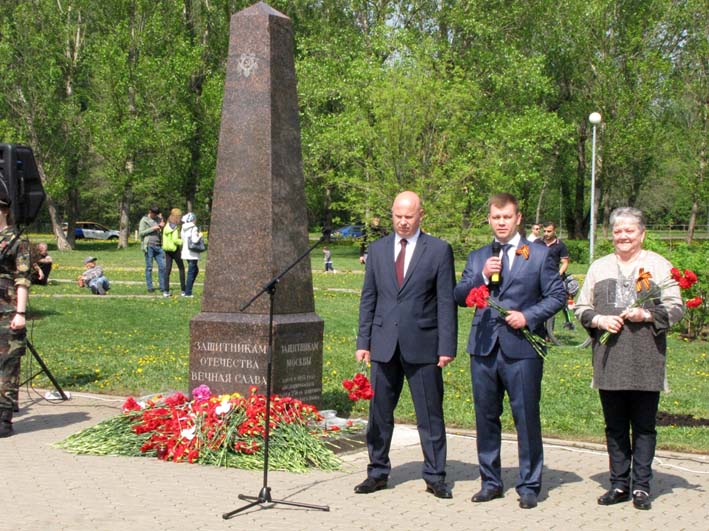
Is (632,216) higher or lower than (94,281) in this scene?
higher

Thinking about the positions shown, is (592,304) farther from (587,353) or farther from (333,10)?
(333,10)

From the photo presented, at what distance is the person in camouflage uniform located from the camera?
345 inches

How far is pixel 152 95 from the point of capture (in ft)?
157

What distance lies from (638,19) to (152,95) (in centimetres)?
2306

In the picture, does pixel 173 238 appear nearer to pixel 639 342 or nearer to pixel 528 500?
pixel 528 500

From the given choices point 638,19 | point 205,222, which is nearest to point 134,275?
point 638,19

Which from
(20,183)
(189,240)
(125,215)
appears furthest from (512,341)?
(125,215)

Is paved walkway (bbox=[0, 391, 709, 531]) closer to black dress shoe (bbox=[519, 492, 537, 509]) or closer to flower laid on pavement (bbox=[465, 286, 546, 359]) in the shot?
black dress shoe (bbox=[519, 492, 537, 509])

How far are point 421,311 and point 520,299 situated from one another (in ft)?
2.22

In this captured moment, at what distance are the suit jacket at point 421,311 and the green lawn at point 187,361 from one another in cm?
279

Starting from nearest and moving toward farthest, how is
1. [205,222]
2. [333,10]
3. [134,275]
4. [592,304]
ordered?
[592,304], [134,275], [333,10], [205,222]

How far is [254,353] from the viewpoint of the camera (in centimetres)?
842

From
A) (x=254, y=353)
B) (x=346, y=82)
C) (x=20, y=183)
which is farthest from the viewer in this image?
(x=346, y=82)

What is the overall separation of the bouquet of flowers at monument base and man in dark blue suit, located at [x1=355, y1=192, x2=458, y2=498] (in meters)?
0.95
